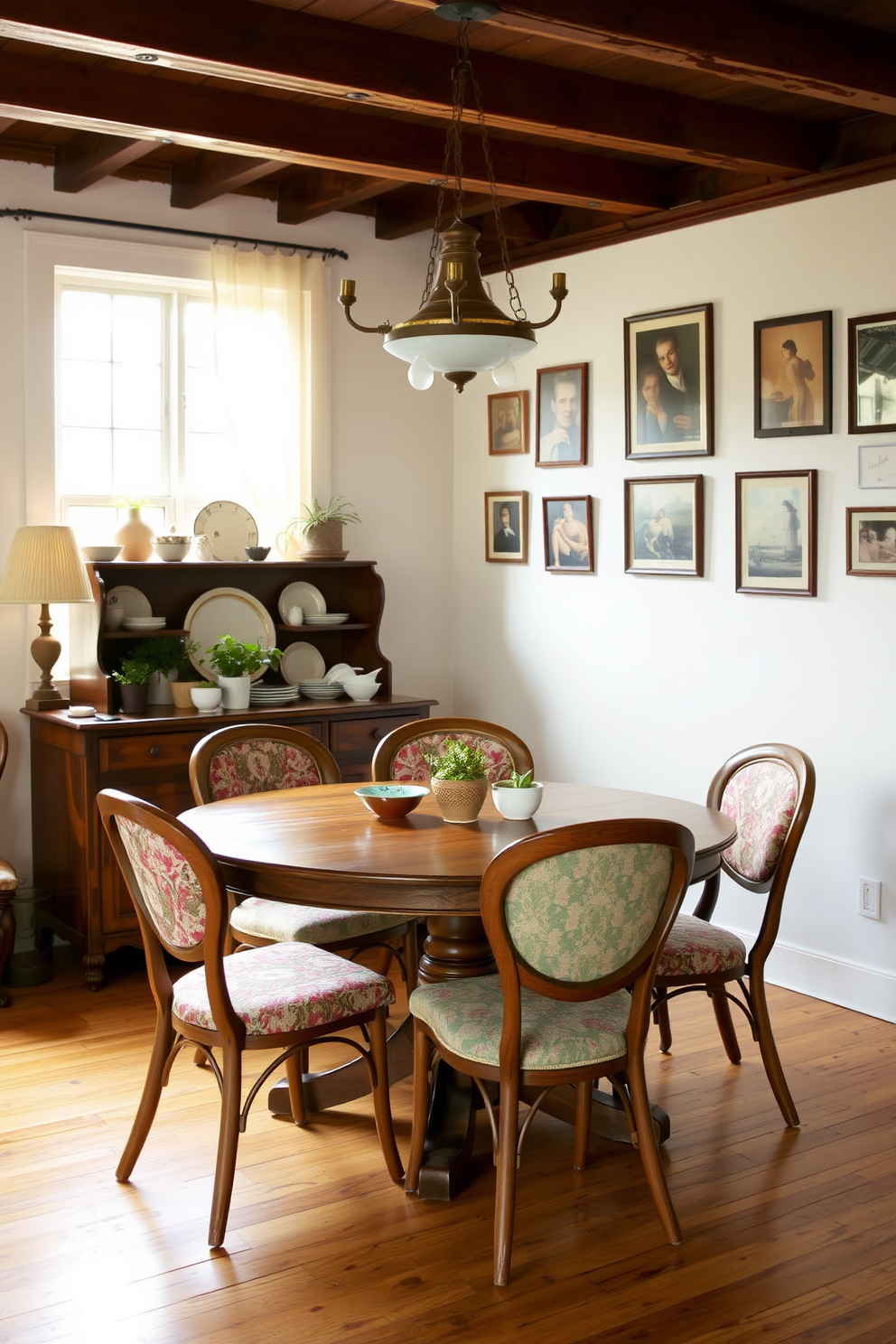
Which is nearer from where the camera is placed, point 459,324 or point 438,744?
point 459,324

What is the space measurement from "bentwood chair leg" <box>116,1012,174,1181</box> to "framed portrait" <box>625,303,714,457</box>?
278 centimetres

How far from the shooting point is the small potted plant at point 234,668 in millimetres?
4754

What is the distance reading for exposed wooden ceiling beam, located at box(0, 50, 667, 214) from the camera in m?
3.72

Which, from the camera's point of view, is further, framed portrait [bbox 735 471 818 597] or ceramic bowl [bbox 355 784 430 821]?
framed portrait [bbox 735 471 818 597]

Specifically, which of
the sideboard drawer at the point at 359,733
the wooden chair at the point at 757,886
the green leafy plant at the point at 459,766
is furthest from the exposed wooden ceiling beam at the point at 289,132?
the wooden chair at the point at 757,886

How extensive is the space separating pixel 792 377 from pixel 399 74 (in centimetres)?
163

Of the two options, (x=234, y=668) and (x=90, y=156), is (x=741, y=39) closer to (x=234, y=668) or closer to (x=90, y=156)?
(x=90, y=156)

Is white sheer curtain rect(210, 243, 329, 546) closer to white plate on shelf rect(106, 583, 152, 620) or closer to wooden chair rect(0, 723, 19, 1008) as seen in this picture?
white plate on shelf rect(106, 583, 152, 620)

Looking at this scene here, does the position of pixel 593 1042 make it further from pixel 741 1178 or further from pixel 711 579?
pixel 711 579

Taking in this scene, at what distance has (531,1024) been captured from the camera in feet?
8.91

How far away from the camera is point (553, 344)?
5277 mm

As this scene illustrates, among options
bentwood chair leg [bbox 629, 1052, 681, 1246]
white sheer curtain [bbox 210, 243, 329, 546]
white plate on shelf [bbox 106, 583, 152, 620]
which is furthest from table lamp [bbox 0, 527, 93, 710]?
bentwood chair leg [bbox 629, 1052, 681, 1246]

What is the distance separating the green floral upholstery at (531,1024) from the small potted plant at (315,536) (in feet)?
8.51

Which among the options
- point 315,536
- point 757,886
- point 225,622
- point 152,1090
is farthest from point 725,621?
point 152,1090
